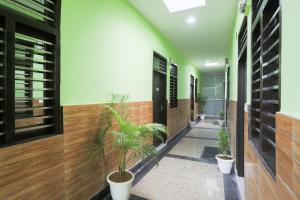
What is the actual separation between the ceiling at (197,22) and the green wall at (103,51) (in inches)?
12.0

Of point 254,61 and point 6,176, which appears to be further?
point 254,61

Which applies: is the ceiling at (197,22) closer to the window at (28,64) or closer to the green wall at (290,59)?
the window at (28,64)

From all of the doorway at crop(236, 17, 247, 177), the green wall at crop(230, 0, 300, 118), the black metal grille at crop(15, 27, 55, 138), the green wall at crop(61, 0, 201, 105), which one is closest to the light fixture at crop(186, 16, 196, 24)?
the green wall at crop(61, 0, 201, 105)

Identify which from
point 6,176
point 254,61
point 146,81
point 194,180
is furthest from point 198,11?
point 6,176

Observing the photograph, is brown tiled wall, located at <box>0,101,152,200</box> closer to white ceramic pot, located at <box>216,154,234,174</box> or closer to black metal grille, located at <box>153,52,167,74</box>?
white ceramic pot, located at <box>216,154,234,174</box>

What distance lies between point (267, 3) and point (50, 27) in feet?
5.98

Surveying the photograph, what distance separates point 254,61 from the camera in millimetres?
1685

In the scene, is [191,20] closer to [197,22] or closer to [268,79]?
[197,22]

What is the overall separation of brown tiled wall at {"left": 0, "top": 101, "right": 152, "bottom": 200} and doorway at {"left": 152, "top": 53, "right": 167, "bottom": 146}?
207cm

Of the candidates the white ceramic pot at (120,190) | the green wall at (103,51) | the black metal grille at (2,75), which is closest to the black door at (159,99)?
the green wall at (103,51)

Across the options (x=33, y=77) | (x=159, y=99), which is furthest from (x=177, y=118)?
(x=33, y=77)

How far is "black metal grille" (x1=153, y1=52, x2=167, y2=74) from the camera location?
432 cm

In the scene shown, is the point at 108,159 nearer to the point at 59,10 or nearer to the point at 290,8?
the point at 59,10

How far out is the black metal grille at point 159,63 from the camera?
14.2ft
